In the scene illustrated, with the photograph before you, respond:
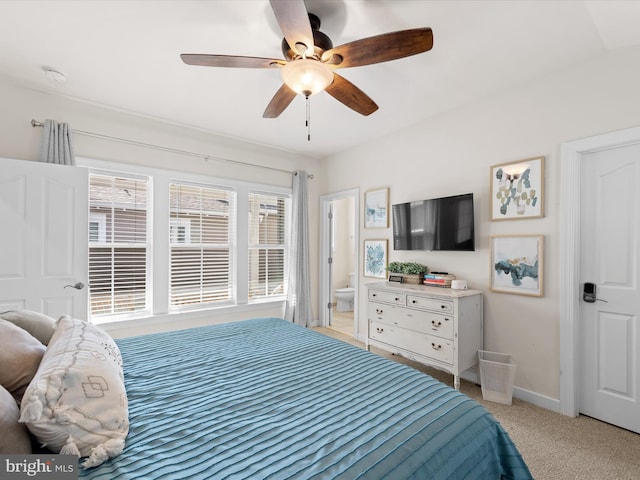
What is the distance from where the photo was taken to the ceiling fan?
153 centimetres

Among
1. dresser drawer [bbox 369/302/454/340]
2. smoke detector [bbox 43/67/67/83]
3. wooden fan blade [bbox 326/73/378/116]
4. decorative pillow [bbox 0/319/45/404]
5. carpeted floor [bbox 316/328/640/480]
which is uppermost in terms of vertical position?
smoke detector [bbox 43/67/67/83]

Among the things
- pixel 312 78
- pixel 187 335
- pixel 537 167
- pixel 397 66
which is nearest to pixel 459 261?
pixel 537 167

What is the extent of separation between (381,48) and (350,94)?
525mm

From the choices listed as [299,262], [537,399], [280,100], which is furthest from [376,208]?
[537,399]

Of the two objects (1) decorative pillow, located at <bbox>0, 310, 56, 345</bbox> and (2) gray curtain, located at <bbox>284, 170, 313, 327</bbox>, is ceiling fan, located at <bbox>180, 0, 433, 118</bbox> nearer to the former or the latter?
(1) decorative pillow, located at <bbox>0, 310, 56, 345</bbox>

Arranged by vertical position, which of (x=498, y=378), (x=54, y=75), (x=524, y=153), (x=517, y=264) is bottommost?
(x=498, y=378)

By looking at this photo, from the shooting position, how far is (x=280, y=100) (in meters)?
2.29

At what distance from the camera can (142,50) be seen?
223cm

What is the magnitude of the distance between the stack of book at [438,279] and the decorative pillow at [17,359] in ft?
9.97

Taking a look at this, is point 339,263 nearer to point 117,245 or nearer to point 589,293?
point 117,245

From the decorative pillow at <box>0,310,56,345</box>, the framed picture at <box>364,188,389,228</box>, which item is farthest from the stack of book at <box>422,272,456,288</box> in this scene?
the decorative pillow at <box>0,310,56,345</box>

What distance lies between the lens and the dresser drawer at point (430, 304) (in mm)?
2684

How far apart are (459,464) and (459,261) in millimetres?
2385

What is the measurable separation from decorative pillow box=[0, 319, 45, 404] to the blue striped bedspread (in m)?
0.36
